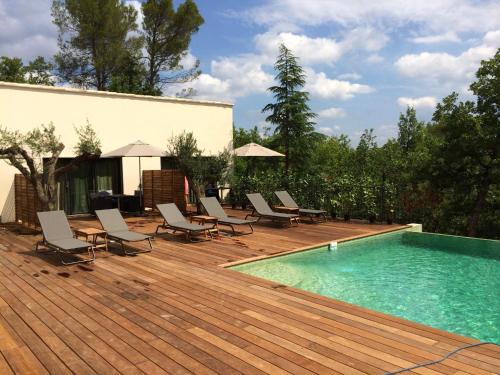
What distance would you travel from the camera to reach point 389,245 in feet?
35.4

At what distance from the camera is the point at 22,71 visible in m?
27.8

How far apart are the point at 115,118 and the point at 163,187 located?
2.94m

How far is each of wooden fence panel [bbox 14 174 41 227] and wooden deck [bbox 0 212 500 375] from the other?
434cm

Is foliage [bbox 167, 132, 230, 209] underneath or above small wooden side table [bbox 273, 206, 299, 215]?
above

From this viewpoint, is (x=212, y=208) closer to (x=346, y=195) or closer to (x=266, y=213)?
(x=266, y=213)

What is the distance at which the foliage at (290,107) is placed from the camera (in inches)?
750

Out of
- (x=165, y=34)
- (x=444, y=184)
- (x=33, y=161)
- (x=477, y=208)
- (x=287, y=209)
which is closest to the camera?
(x=33, y=161)

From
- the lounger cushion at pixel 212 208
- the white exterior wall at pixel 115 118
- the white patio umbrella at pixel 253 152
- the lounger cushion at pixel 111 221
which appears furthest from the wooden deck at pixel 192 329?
the white patio umbrella at pixel 253 152

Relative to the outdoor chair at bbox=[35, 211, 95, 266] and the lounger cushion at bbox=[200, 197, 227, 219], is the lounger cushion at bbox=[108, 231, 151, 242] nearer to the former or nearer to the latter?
the outdoor chair at bbox=[35, 211, 95, 266]

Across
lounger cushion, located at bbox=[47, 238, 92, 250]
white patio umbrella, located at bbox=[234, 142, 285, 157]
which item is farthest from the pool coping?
white patio umbrella, located at bbox=[234, 142, 285, 157]

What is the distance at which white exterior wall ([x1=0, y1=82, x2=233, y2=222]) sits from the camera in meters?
13.3

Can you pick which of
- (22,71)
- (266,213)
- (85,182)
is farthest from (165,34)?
(266,213)

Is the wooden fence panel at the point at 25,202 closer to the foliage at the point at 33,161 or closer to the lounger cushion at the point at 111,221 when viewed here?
the foliage at the point at 33,161

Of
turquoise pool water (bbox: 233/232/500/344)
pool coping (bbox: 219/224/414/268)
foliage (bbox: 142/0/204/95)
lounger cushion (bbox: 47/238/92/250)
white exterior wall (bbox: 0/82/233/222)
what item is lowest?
turquoise pool water (bbox: 233/232/500/344)
